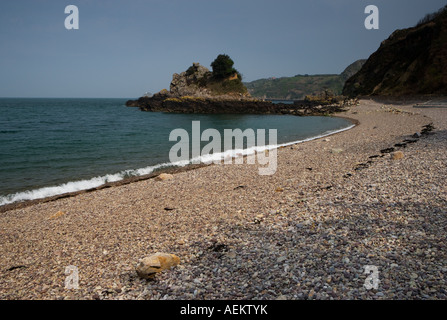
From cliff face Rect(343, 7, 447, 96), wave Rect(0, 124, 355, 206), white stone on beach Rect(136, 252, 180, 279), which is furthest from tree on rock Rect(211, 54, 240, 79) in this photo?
white stone on beach Rect(136, 252, 180, 279)

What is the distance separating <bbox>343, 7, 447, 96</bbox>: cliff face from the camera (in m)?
49.6

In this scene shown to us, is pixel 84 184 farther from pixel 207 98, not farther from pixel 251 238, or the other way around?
pixel 207 98

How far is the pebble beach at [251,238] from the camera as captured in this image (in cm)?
408

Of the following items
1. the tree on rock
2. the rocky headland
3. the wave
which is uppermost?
the tree on rock

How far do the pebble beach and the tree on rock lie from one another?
3186 inches

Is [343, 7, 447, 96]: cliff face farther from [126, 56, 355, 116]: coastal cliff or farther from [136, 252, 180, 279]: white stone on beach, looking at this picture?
[136, 252, 180, 279]: white stone on beach

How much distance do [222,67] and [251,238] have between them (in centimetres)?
8645

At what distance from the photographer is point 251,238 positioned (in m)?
5.82

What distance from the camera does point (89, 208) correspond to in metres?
9.35

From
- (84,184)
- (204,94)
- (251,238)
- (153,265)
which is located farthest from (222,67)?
(153,265)

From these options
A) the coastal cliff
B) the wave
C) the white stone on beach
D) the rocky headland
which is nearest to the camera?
the white stone on beach

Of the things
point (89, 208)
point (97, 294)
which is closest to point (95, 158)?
point (89, 208)

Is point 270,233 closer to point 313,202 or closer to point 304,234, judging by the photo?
point 304,234

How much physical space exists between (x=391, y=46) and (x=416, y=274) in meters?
86.4
